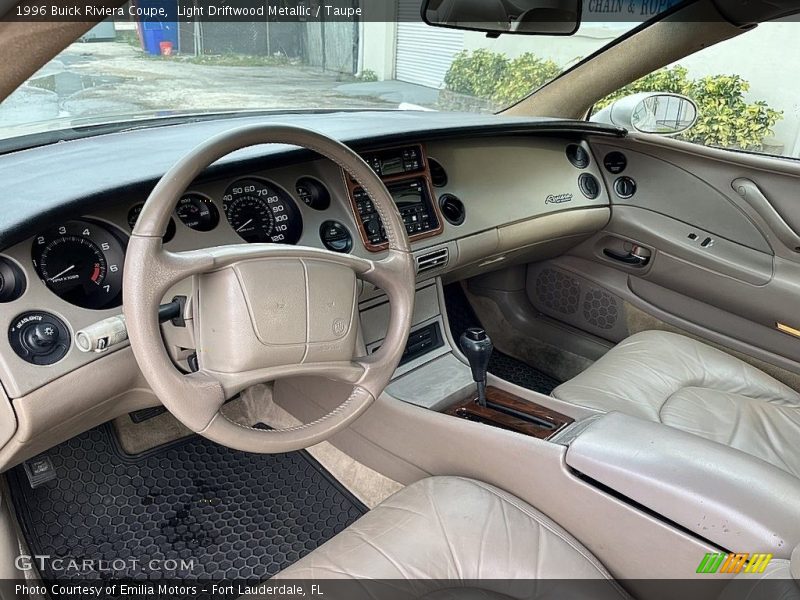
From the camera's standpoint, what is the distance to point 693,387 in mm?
1756

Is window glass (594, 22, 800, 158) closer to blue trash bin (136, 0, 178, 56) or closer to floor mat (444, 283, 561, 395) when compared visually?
floor mat (444, 283, 561, 395)

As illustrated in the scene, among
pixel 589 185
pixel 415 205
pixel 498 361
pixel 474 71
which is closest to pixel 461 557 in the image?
pixel 415 205

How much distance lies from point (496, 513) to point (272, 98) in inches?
56.9

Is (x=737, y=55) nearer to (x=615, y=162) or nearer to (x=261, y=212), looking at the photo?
(x=615, y=162)

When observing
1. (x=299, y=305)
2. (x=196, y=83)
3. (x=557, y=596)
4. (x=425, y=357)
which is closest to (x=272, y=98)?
(x=196, y=83)

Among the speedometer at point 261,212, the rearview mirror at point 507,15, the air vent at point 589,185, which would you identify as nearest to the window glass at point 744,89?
the air vent at point 589,185

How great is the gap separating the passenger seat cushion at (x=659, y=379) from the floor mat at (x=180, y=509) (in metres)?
0.72

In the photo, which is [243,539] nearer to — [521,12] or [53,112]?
[53,112]

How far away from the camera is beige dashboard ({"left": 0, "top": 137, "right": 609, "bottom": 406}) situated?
1057 mm

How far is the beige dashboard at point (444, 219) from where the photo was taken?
3.47 ft

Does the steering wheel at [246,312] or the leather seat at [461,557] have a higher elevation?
the steering wheel at [246,312]

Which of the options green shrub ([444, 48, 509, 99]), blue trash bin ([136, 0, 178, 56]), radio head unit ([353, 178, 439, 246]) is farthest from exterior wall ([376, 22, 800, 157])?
blue trash bin ([136, 0, 178, 56])

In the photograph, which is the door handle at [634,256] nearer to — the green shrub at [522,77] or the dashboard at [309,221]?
the dashboard at [309,221]

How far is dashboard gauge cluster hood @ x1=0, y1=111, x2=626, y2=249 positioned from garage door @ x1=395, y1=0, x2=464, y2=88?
78 cm
